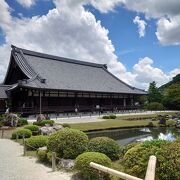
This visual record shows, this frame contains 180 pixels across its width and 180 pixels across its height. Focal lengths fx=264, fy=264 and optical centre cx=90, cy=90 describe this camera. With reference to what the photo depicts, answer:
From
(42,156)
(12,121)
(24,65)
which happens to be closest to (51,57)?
(24,65)

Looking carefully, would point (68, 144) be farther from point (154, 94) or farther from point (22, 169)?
point (154, 94)

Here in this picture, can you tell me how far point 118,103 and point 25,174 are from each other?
47895 millimetres

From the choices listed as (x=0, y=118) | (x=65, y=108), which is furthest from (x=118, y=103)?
(x=0, y=118)

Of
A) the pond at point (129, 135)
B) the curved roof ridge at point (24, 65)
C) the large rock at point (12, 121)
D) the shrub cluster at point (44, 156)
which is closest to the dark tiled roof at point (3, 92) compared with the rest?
the curved roof ridge at point (24, 65)

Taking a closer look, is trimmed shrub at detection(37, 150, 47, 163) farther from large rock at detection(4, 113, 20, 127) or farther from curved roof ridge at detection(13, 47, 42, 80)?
curved roof ridge at detection(13, 47, 42, 80)

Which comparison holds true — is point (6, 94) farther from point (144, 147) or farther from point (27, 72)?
point (144, 147)

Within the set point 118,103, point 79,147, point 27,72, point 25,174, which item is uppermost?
point 27,72

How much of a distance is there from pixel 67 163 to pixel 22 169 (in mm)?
1877

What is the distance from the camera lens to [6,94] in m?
40.8

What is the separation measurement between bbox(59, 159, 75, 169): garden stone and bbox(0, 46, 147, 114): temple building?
2733cm

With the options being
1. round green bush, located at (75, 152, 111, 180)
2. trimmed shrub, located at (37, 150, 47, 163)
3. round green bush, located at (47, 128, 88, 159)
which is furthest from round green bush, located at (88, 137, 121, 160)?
trimmed shrub, located at (37, 150, 47, 163)

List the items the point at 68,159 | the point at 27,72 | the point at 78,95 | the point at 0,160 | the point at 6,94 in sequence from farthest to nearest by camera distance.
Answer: the point at 78,95 → the point at 27,72 → the point at 6,94 → the point at 0,160 → the point at 68,159

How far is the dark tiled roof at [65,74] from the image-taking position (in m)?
43.7

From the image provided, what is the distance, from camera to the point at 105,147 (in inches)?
465
